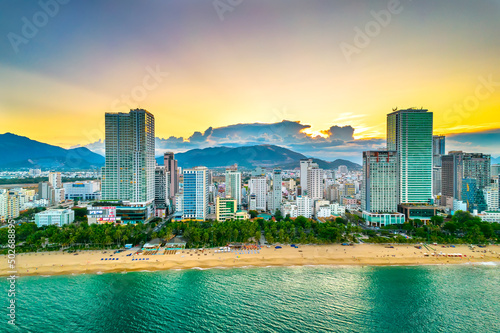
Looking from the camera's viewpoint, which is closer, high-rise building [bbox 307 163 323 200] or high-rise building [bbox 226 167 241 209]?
high-rise building [bbox 226 167 241 209]

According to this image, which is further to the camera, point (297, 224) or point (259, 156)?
point (259, 156)

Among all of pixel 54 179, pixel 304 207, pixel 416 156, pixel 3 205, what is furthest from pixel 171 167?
pixel 416 156

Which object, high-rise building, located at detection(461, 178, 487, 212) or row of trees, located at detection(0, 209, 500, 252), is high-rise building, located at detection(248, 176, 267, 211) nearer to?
row of trees, located at detection(0, 209, 500, 252)

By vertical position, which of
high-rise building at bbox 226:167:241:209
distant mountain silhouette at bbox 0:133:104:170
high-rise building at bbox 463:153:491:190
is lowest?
high-rise building at bbox 226:167:241:209

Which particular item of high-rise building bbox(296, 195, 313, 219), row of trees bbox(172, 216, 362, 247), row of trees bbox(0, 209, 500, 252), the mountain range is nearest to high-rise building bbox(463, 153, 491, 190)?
row of trees bbox(0, 209, 500, 252)

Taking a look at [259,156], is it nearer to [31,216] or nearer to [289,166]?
[289,166]

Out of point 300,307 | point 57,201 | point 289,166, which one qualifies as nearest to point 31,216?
point 57,201
